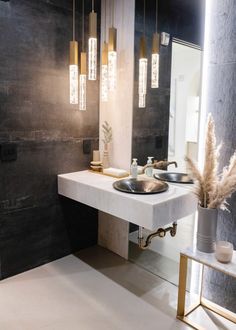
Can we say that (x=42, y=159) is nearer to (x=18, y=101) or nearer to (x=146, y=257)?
(x=18, y=101)

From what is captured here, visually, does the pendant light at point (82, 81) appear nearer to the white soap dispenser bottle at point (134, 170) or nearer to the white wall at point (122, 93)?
the white wall at point (122, 93)

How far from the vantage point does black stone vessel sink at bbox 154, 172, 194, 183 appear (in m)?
2.32

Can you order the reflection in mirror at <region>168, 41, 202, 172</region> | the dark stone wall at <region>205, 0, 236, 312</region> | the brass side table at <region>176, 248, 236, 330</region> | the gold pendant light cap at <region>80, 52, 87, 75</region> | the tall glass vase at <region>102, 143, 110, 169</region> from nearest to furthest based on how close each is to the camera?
the brass side table at <region>176, 248, 236, 330</region>, the dark stone wall at <region>205, 0, 236, 312</region>, the reflection in mirror at <region>168, 41, 202, 172</region>, the gold pendant light cap at <region>80, 52, 87, 75</region>, the tall glass vase at <region>102, 143, 110, 169</region>

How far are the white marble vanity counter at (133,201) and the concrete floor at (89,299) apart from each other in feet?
2.15

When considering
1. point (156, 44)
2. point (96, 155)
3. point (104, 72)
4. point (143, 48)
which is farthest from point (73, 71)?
point (96, 155)

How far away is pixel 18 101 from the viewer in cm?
230

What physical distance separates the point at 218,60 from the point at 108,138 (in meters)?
1.25

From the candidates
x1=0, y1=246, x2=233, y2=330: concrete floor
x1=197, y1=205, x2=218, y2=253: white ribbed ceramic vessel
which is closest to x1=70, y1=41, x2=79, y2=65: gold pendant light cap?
x1=197, y1=205, x2=218, y2=253: white ribbed ceramic vessel

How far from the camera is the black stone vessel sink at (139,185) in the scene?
223 centimetres

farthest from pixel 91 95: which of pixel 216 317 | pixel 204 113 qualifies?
pixel 216 317

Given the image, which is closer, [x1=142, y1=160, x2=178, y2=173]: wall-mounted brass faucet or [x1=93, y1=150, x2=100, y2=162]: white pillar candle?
[x1=142, y1=160, x2=178, y2=173]: wall-mounted brass faucet

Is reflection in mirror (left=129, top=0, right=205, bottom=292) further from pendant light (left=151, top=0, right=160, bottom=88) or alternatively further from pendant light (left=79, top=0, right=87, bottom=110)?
pendant light (left=79, top=0, right=87, bottom=110)

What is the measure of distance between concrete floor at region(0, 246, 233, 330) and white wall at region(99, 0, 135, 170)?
3.27ft

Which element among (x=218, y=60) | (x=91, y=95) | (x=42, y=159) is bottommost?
A: (x=42, y=159)
